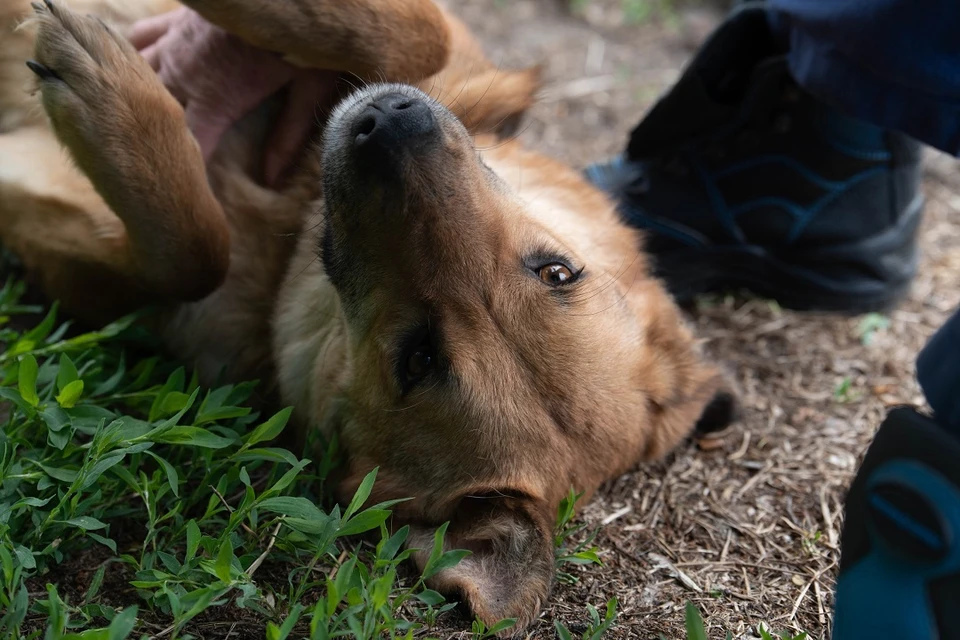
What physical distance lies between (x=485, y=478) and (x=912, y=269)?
8.16 ft

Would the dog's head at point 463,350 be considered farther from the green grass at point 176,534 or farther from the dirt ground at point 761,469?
the dirt ground at point 761,469

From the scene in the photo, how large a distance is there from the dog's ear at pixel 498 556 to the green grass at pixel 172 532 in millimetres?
75

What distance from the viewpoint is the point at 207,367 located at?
110 inches

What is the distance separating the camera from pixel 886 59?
2533 millimetres

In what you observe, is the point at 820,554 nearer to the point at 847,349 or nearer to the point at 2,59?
the point at 847,349

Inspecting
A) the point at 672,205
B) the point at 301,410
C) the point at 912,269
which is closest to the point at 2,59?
the point at 301,410

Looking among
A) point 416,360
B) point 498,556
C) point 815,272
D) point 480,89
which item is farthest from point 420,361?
point 815,272

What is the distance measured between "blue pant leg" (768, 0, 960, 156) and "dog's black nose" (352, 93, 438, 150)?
55.1 inches

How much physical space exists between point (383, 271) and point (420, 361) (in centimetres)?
28

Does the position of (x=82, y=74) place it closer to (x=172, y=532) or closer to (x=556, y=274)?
(x=172, y=532)

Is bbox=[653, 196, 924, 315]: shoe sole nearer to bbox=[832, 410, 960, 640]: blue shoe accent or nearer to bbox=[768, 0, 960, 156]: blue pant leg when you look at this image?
bbox=[768, 0, 960, 156]: blue pant leg

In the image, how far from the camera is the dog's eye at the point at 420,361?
2.36m

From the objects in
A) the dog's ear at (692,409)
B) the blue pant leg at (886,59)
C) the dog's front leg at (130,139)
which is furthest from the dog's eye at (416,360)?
the blue pant leg at (886,59)

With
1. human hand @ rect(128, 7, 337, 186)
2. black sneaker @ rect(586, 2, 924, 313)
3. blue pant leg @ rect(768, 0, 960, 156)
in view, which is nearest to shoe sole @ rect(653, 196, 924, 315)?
black sneaker @ rect(586, 2, 924, 313)
